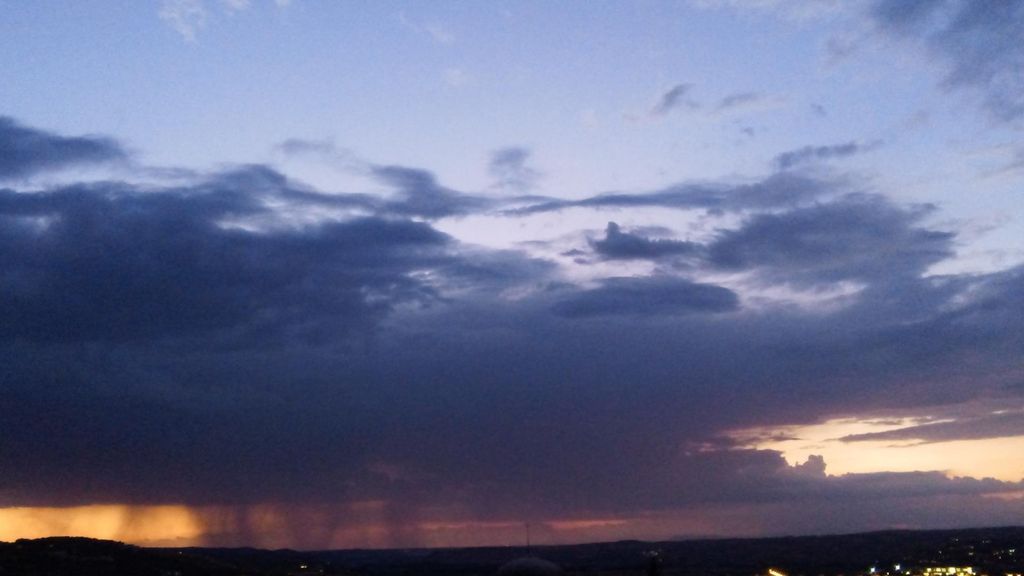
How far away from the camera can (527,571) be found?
117562 millimetres

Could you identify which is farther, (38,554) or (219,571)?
(219,571)

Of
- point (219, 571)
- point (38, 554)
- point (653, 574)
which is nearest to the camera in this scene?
point (653, 574)

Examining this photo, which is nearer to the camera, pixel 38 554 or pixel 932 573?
pixel 38 554

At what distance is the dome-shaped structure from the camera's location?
11725 centimetres

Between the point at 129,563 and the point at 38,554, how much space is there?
15.6m

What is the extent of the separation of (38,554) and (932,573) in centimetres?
16845

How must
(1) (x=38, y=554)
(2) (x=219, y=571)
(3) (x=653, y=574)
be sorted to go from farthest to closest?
(2) (x=219, y=571), (1) (x=38, y=554), (3) (x=653, y=574)

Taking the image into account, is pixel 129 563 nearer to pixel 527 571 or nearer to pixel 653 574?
pixel 527 571

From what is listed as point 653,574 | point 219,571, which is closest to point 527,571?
point 653,574

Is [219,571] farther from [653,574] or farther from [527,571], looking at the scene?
[653,574]

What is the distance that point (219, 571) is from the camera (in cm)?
19375

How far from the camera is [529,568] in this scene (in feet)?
388

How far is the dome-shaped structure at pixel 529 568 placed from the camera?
117 meters

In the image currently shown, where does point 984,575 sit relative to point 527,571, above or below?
below
